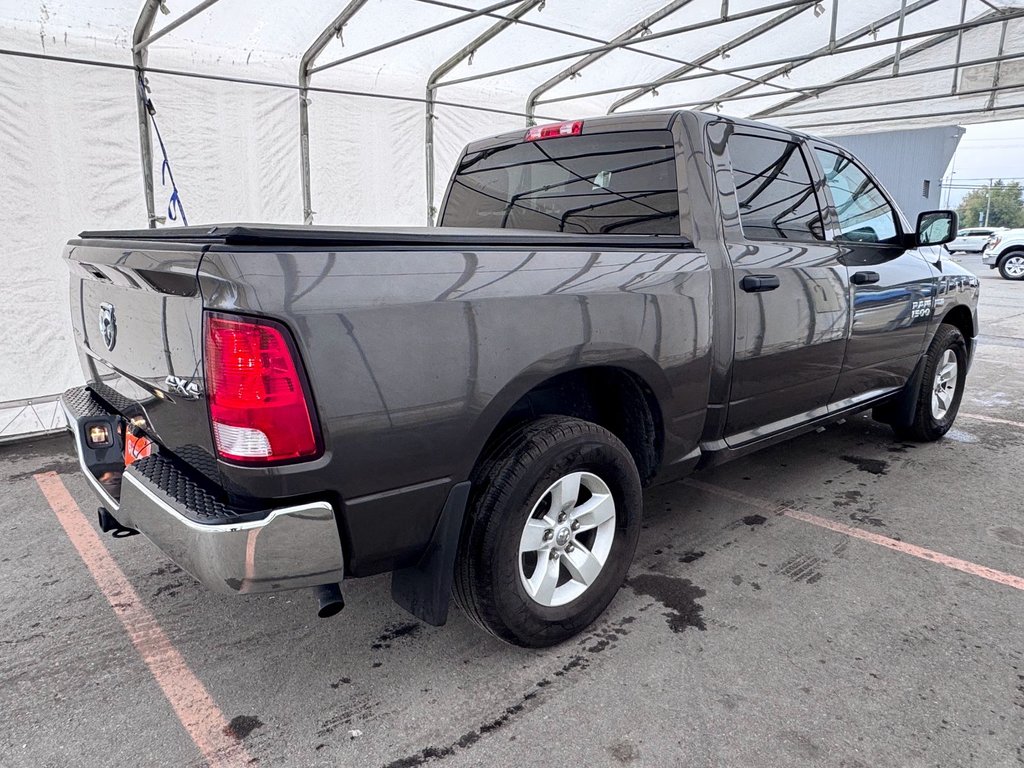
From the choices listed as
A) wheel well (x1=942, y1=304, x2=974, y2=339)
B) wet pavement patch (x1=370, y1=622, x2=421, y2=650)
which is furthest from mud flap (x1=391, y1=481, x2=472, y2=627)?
wheel well (x1=942, y1=304, x2=974, y2=339)

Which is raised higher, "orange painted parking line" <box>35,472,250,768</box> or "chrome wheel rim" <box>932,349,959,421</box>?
"chrome wheel rim" <box>932,349,959,421</box>

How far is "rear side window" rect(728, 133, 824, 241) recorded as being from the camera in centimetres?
304

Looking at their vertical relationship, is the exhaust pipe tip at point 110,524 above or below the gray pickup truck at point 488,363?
below

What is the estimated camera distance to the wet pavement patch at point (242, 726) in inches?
81.2

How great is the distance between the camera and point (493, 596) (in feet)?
7.16

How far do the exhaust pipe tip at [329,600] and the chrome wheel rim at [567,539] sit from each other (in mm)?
579

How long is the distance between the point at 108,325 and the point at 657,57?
837 centimetres

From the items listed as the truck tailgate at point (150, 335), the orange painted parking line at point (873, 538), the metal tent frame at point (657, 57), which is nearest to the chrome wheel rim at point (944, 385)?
the orange painted parking line at point (873, 538)

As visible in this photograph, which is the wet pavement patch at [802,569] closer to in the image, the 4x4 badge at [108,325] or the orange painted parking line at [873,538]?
the orange painted parking line at [873,538]

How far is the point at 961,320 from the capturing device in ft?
15.5

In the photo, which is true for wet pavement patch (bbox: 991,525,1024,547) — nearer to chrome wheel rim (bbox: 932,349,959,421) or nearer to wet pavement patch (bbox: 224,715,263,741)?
chrome wheel rim (bbox: 932,349,959,421)

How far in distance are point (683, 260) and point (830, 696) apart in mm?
1538

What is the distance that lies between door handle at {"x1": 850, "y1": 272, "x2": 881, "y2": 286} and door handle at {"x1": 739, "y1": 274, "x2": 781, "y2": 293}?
74 cm

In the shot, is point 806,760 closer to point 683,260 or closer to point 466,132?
point 683,260
